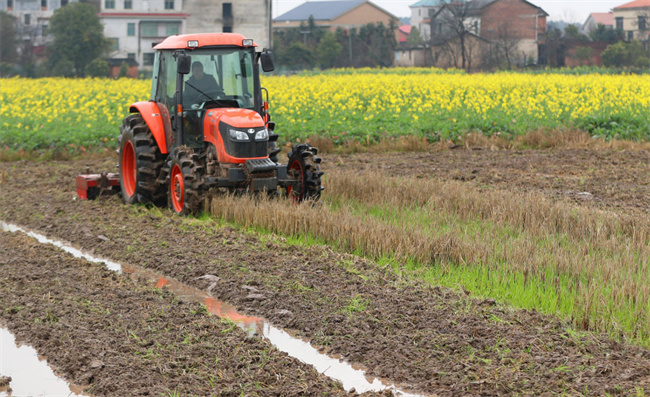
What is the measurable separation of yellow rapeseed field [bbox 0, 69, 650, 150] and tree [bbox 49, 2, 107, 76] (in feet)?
70.4

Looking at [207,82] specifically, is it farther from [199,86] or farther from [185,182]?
[185,182]

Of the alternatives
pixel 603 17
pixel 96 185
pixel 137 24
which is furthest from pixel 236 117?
pixel 603 17

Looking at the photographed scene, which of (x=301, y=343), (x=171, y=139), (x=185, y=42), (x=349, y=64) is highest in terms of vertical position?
(x=349, y=64)

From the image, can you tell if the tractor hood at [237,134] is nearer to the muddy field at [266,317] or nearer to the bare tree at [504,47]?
the muddy field at [266,317]

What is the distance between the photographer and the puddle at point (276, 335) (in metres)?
4.91

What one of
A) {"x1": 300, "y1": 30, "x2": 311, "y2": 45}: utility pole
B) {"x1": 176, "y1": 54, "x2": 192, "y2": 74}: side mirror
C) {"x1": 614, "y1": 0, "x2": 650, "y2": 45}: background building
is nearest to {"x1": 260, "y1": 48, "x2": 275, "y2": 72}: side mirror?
{"x1": 176, "y1": 54, "x2": 192, "y2": 74}: side mirror

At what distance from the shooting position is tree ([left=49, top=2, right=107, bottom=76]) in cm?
4844

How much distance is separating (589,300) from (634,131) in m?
13.7

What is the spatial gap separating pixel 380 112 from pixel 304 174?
11.1m

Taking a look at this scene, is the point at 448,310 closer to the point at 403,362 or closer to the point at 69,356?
the point at 403,362

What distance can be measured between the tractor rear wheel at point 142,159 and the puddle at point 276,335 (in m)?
2.45

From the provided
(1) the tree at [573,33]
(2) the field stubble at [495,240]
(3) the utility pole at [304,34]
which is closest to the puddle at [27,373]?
(2) the field stubble at [495,240]

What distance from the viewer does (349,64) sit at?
231ft

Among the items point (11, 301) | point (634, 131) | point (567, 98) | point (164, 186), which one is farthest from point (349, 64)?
point (11, 301)
